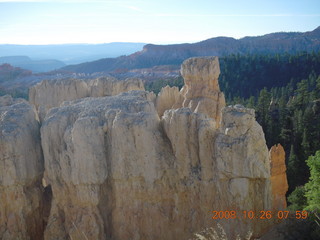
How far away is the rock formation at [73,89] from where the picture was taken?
1933cm

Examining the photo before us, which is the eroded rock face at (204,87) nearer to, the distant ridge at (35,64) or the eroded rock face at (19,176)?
the eroded rock face at (19,176)

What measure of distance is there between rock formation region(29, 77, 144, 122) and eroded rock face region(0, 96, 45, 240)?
23.4 feet

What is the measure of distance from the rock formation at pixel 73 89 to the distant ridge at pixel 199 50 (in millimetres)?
81439

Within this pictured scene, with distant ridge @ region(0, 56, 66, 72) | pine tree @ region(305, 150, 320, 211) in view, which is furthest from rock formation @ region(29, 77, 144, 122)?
distant ridge @ region(0, 56, 66, 72)

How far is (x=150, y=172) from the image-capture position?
997 cm

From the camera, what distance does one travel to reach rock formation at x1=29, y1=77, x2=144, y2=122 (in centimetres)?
1933

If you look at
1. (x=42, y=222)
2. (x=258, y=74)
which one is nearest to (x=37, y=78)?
(x=258, y=74)

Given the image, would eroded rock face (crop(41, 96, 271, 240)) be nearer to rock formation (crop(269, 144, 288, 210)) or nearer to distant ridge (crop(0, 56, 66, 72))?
rock formation (crop(269, 144, 288, 210))

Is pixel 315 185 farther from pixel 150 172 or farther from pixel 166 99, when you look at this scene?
pixel 166 99

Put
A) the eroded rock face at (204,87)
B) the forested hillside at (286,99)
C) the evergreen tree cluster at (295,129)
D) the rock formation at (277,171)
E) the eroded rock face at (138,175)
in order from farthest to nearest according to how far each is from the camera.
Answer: the forested hillside at (286,99) → the evergreen tree cluster at (295,129) → the eroded rock face at (204,87) → the rock formation at (277,171) → the eroded rock face at (138,175)

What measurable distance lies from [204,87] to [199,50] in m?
89.3

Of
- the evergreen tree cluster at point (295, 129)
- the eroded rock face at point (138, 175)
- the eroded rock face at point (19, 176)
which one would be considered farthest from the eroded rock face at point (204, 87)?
the evergreen tree cluster at point (295, 129)

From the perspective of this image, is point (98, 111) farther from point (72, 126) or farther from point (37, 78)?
point (37, 78)

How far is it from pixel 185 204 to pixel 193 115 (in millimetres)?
2524
